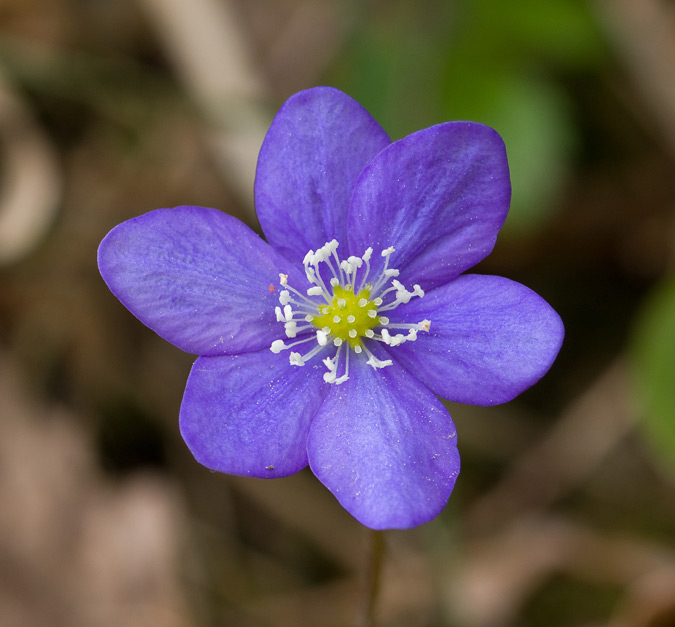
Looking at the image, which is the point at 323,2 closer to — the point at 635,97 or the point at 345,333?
the point at 635,97

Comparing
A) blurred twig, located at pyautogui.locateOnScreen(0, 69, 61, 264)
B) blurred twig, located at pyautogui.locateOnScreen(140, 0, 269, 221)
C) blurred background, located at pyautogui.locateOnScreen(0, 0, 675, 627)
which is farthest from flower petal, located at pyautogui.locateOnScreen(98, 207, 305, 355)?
blurred twig, located at pyautogui.locateOnScreen(0, 69, 61, 264)

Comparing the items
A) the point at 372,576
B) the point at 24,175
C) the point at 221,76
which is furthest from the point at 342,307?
the point at 24,175

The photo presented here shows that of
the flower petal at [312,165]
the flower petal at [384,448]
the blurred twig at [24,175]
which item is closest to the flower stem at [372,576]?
the flower petal at [384,448]

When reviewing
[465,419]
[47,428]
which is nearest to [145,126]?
[47,428]

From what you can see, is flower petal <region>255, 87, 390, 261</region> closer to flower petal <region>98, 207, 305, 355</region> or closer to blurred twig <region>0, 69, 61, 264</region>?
flower petal <region>98, 207, 305, 355</region>

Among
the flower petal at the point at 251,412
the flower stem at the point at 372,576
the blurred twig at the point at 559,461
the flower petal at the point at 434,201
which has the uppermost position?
the flower petal at the point at 434,201

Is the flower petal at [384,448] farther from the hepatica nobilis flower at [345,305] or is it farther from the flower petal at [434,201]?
the flower petal at [434,201]
